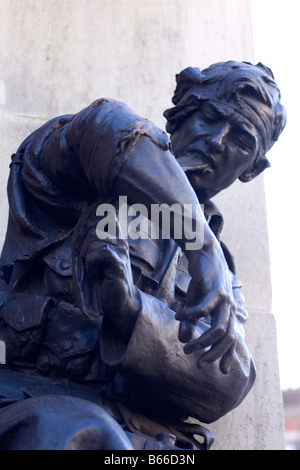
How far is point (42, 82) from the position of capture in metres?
3.78

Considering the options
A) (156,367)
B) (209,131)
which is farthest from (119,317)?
(209,131)

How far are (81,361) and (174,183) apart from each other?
612mm

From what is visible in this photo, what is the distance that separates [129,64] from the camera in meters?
3.89

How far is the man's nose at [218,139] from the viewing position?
2861 mm

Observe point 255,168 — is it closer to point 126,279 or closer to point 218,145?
point 218,145

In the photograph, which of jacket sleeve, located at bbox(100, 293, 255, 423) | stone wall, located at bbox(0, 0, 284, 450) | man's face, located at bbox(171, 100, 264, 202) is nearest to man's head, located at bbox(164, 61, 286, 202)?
man's face, located at bbox(171, 100, 264, 202)

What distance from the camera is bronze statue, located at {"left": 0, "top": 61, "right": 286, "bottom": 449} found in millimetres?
2244

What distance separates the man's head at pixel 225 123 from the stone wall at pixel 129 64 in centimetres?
78

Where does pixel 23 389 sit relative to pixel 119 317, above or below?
below

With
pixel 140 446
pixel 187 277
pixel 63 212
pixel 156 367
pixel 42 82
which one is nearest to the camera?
pixel 140 446

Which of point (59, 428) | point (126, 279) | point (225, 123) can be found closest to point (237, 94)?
point (225, 123)

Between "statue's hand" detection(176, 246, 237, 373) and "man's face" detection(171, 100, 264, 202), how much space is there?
2.10ft

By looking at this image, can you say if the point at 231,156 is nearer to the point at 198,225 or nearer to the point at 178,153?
the point at 178,153

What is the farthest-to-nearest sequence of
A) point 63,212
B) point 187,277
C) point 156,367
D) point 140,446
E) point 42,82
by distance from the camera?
1. point 42,82
2. point 187,277
3. point 63,212
4. point 156,367
5. point 140,446
